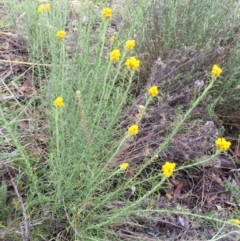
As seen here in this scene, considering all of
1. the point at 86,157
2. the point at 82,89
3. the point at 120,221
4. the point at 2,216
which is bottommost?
the point at 2,216

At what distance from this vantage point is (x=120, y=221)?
5.82 ft

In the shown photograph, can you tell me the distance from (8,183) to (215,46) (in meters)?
1.26

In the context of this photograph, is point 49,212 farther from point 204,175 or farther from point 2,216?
point 204,175

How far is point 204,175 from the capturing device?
232 cm

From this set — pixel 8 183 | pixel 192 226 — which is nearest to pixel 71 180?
pixel 8 183

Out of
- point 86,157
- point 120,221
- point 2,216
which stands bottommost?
point 2,216

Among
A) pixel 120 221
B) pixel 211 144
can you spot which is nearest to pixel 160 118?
pixel 211 144

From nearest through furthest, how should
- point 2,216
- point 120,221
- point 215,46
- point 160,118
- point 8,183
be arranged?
point 120,221, point 2,216, point 8,183, point 160,118, point 215,46

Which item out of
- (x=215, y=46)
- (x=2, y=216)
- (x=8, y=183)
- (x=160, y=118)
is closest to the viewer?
(x=2, y=216)

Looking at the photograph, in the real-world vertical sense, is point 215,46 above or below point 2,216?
above

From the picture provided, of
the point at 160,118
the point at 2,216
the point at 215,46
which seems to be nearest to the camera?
the point at 2,216

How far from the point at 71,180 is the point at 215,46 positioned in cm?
109

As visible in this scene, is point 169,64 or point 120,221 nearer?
point 120,221

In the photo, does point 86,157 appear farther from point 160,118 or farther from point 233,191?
point 233,191
